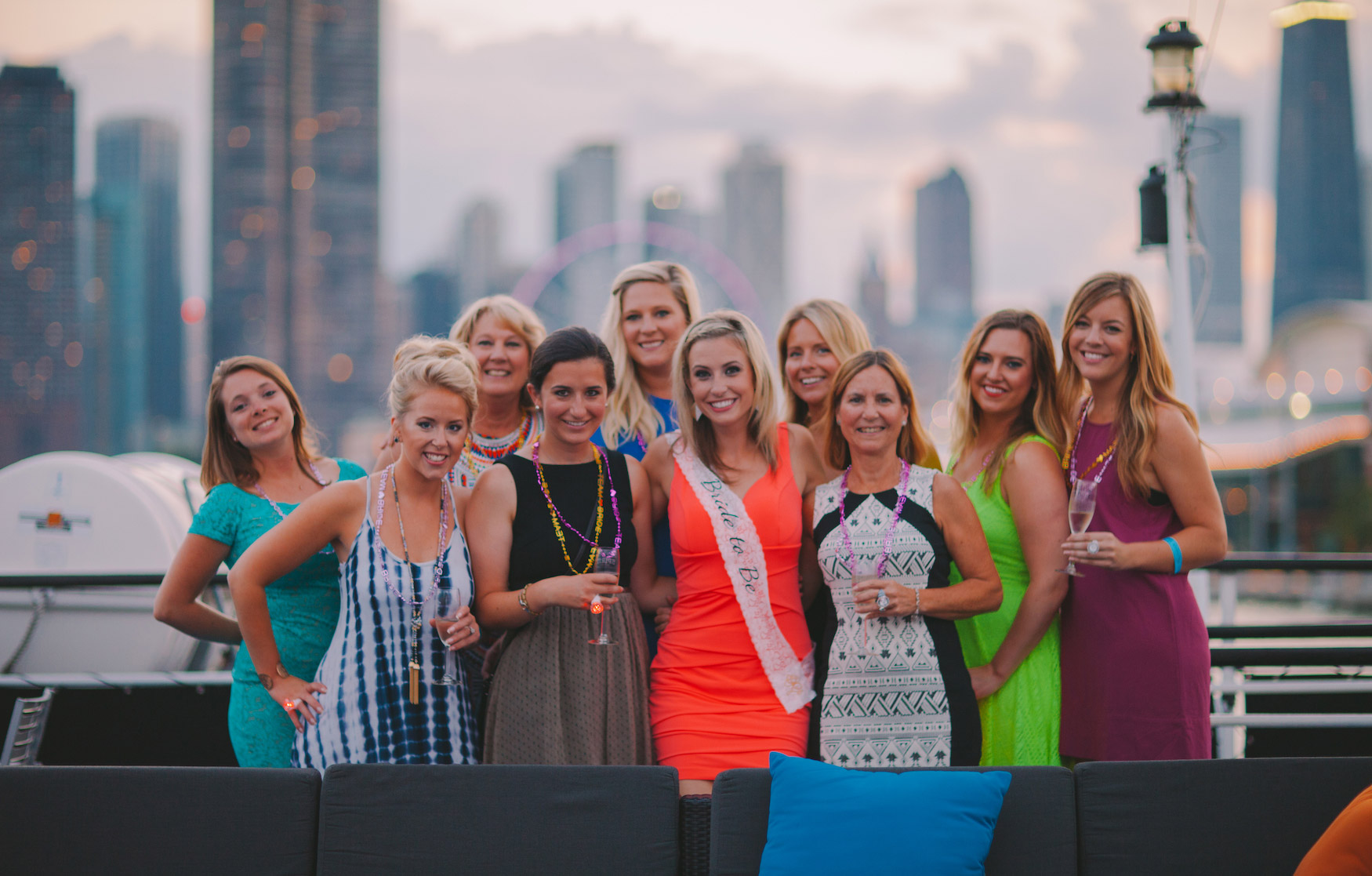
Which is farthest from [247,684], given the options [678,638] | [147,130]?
[147,130]

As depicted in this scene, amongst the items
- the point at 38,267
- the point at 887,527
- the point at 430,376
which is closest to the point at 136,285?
the point at 38,267

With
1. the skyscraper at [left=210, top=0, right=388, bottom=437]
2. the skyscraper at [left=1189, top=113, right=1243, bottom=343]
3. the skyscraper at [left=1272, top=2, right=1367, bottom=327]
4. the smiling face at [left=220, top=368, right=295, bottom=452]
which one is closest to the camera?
the smiling face at [left=220, top=368, right=295, bottom=452]

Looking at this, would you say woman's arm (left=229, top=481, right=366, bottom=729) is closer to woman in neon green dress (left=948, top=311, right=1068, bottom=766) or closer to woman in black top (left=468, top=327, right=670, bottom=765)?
woman in black top (left=468, top=327, right=670, bottom=765)

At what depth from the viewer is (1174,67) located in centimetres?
484

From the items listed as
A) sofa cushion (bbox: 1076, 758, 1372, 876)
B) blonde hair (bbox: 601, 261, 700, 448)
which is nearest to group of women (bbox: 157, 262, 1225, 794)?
sofa cushion (bbox: 1076, 758, 1372, 876)

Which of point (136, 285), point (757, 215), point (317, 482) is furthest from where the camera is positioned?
point (757, 215)

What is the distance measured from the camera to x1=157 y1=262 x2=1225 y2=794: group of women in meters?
2.39

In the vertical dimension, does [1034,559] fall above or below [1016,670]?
above

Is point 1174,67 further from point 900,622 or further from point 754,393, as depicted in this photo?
point 900,622

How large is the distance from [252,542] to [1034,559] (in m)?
2.09

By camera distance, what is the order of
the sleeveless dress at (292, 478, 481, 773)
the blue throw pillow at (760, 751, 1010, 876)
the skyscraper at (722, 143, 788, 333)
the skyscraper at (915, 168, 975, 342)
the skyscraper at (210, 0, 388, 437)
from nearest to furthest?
the blue throw pillow at (760, 751, 1010, 876) → the sleeveless dress at (292, 478, 481, 773) → the skyscraper at (210, 0, 388, 437) → the skyscraper at (722, 143, 788, 333) → the skyscraper at (915, 168, 975, 342)

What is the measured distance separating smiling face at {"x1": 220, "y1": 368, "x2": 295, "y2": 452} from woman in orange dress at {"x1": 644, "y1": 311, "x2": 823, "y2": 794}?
111 centimetres

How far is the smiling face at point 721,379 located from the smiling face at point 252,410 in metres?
1.19

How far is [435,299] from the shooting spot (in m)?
88.6
